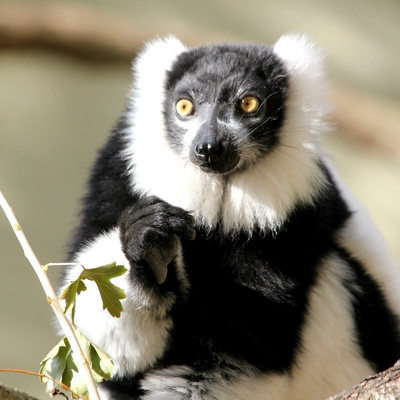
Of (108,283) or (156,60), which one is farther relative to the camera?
(156,60)

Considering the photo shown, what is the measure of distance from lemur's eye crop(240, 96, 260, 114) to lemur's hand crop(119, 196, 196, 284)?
0.73 metres

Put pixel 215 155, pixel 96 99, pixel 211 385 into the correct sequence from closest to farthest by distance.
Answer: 1. pixel 215 155
2. pixel 211 385
3. pixel 96 99

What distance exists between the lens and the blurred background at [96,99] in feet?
21.9

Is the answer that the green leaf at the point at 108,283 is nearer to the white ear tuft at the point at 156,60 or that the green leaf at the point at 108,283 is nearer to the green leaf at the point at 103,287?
the green leaf at the point at 103,287

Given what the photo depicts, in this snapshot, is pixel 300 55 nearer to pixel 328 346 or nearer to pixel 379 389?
pixel 328 346

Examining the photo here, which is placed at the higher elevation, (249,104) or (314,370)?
(249,104)

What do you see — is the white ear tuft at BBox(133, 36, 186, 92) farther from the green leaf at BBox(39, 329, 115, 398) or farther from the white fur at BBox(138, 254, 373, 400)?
the green leaf at BBox(39, 329, 115, 398)

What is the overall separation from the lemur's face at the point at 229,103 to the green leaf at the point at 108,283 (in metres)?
0.83

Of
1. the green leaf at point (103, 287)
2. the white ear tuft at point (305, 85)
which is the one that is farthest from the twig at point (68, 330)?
the white ear tuft at point (305, 85)

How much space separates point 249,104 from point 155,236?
3.11 feet

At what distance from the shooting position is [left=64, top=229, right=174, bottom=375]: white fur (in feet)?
9.53

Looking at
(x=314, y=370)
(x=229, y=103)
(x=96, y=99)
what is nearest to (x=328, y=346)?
(x=314, y=370)

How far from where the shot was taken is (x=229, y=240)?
3248mm

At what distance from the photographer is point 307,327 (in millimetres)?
3355
